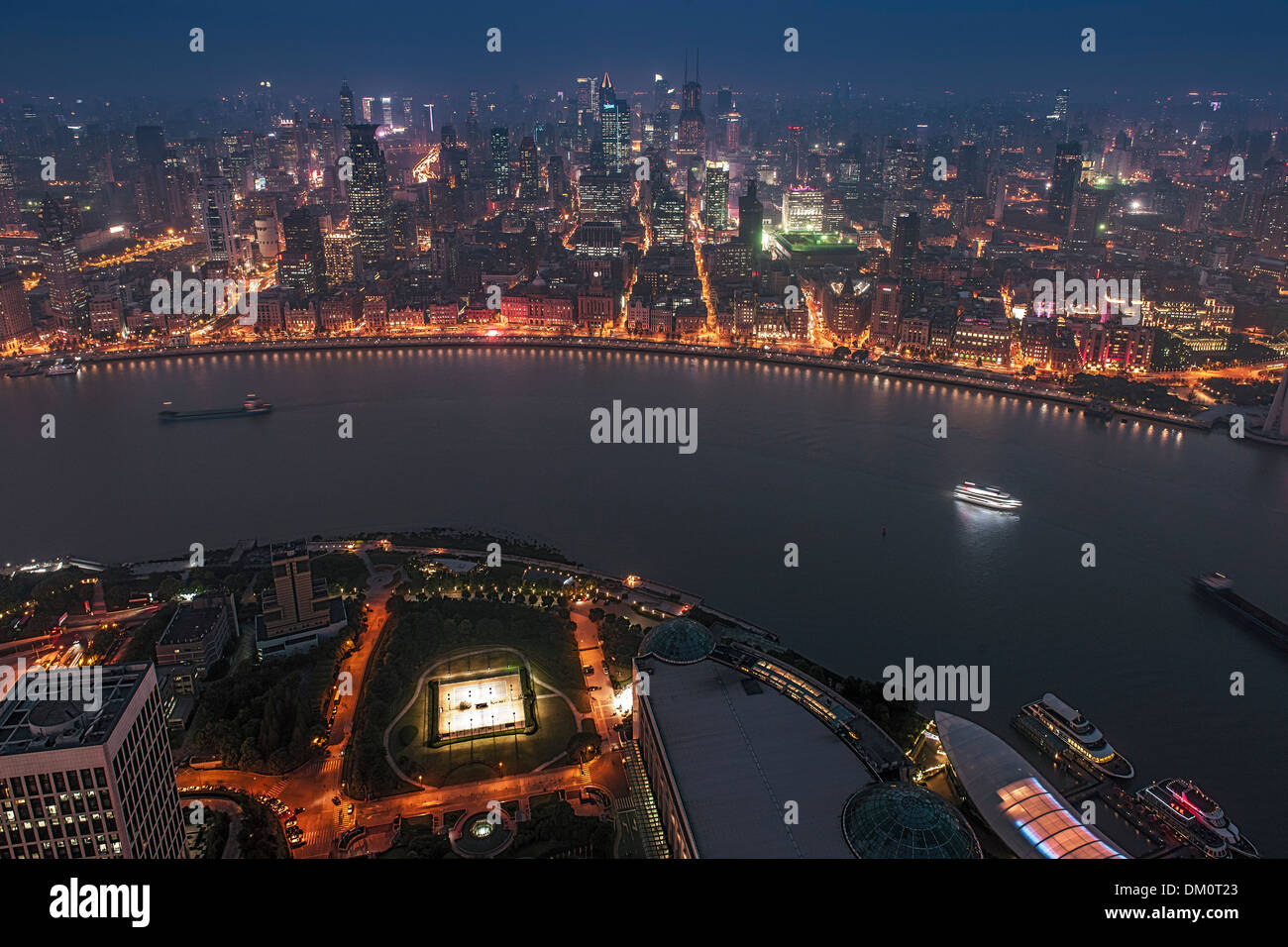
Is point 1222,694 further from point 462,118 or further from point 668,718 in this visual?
point 462,118

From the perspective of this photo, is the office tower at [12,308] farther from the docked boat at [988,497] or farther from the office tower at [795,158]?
the office tower at [795,158]

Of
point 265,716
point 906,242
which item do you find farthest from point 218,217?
point 265,716

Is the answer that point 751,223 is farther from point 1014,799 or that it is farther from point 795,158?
point 1014,799

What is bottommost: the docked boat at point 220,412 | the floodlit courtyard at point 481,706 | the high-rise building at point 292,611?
the floodlit courtyard at point 481,706

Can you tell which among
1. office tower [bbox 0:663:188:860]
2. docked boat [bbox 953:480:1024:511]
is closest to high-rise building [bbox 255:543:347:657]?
office tower [bbox 0:663:188:860]

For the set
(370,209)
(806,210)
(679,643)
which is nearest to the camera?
(679,643)

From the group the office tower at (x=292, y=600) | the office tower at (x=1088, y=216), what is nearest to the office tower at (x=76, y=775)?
the office tower at (x=292, y=600)

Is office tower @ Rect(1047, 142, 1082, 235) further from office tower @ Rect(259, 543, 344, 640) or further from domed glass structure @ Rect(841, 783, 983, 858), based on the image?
domed glass structure @ Rect(841, 783, 983, 858)
